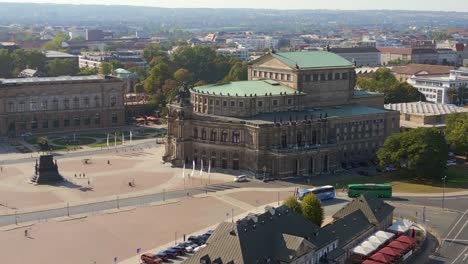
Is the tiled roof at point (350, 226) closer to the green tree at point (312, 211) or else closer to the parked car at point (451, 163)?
the green tree at point (312, 211)

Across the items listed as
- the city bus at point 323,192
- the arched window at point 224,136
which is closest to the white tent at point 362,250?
the city bus at point 323,192

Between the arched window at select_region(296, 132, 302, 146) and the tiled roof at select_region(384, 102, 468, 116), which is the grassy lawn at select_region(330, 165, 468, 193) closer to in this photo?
the arched window at select_region(296, 132, 302, 146)

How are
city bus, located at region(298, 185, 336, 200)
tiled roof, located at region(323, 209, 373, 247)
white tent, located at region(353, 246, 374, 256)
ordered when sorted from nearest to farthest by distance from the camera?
white tent, located at region(353, 246, 374, 256), tiled roof, located at region(323, 209, 373, 247), city bus, located at region(298, 185, 336, 200)

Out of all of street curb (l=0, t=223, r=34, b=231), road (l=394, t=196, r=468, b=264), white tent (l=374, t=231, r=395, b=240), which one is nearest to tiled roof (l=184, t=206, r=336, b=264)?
white tent (l=374, t=231, r=395, b=240)

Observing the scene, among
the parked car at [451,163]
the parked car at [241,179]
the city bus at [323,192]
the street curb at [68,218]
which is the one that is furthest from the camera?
the parked car at [451,163]

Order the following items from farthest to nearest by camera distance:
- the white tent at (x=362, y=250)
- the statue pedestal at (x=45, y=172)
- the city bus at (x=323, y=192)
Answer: the statue pedestal at (x=45, y=172), the city bus at (x=323, y=192), the white tent at (x=362, y=250)

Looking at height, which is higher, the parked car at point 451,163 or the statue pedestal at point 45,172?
the statue pedestal at point 45,172

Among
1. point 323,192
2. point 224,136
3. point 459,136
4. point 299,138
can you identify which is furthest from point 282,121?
point 459,136
